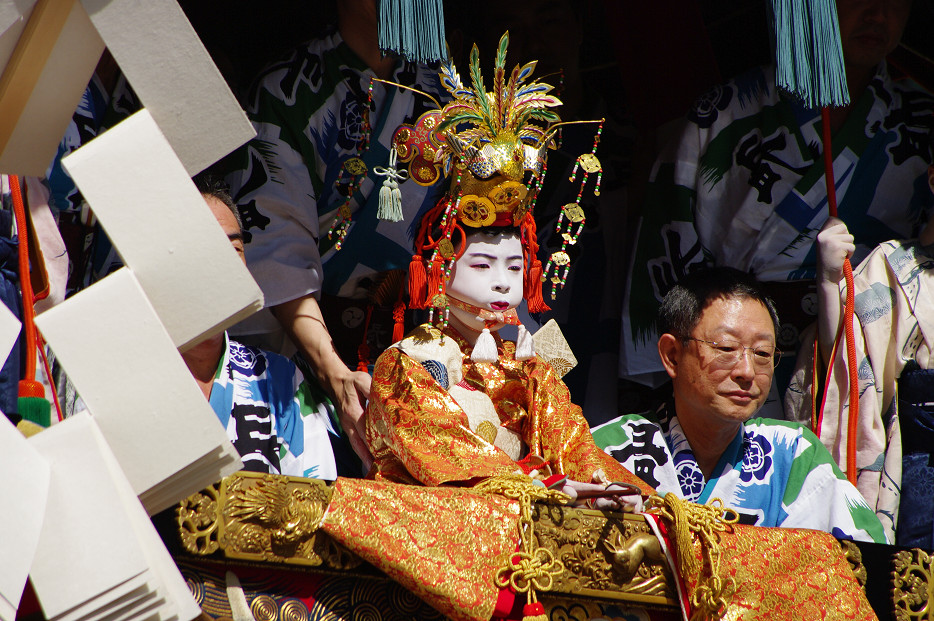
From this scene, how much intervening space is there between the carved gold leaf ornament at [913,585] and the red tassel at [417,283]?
1.24m

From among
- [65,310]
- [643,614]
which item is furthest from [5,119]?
[643,614]

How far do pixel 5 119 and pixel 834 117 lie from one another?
2.72 m

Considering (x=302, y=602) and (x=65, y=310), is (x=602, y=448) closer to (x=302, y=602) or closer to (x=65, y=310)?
(x=302, y=602)

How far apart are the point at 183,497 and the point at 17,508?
28 centimetres

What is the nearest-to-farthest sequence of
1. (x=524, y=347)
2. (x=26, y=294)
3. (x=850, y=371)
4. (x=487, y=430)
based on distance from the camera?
(x=26, y=294), (x=487, y=430), (x=524, y=347), (x=850, y=371)

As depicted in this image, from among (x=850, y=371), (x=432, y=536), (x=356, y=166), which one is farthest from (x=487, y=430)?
(x=850, y=371)

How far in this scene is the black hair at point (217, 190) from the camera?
2668mm

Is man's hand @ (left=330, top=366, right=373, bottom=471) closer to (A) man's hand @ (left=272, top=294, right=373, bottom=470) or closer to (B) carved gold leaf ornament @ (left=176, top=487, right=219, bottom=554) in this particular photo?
(A) man's hand @ (left=272, top=294, right=373, bottom=470)

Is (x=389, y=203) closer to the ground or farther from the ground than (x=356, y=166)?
closer to the ground

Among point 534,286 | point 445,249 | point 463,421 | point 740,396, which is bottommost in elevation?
point 740,396

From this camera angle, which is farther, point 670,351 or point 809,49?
point 670,351

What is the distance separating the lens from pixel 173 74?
54.4 inches

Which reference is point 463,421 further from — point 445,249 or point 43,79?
point 43,79

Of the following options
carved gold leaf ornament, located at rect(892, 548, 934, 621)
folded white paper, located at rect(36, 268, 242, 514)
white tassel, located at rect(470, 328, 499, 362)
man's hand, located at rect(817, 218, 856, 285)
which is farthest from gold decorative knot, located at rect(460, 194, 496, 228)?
folded white paper, located at rect(36, 268, 242, 514)
